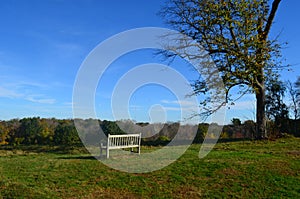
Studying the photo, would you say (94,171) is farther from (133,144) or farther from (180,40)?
(180,40)

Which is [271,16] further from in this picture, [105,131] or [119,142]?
[105,131]

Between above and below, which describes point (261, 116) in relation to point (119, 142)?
above

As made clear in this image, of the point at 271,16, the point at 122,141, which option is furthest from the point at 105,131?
the point at 271,16

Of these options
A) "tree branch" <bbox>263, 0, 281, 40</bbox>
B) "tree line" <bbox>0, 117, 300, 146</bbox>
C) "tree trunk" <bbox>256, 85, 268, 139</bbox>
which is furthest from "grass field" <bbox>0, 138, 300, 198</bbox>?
"tree branch" <bbox>263, 0, 281, 40</bbox>

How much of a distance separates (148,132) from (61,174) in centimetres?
1001

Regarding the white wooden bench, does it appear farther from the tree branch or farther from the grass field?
the tree branch

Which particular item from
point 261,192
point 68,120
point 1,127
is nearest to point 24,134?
point 1,127

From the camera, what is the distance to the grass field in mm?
6043

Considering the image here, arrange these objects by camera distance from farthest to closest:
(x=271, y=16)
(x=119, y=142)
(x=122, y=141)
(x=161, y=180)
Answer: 1. (x=271, y=16)
2. (x=122, y=141)
3. (x=119, y=142)
4. (x=161, y=180)

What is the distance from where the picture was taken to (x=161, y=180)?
6.86m

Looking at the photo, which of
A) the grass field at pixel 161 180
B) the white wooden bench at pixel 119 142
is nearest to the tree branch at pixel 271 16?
the grass field at pixel 161 180

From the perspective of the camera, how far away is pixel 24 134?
24250 millimetres

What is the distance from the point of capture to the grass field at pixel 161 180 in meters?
6.04

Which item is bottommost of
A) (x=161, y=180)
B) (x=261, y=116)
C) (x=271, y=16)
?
(x=161, y=180)
